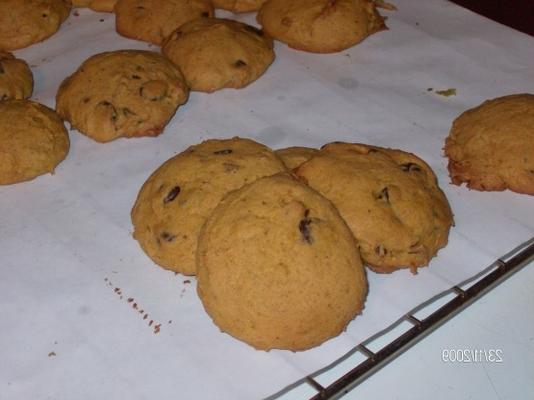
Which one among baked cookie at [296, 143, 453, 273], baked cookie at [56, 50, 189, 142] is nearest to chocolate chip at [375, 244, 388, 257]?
baked cookie at [296, 143, 453, 273]

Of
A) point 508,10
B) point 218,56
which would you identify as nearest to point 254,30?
point 218,56

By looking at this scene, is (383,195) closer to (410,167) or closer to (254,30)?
(410,167)

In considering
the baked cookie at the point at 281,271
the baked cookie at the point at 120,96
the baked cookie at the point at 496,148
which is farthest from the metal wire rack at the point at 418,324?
the baked cookie at the point at 120,96

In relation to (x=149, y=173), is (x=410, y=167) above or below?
above

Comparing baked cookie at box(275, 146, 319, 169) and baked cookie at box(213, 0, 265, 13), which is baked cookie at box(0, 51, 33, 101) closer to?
baked cookie at box(213, 0, 265, 13)

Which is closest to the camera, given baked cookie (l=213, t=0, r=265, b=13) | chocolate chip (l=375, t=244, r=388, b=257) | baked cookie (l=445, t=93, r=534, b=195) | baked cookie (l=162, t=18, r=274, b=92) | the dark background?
chocolate chip (l=375, t=244, r=388, b=257)

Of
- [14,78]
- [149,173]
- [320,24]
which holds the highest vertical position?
[320,24]

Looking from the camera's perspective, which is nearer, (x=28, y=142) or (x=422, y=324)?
(x=422, y=324)

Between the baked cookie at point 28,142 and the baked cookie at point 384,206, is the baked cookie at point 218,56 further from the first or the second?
the baked cookie at point 384,206
